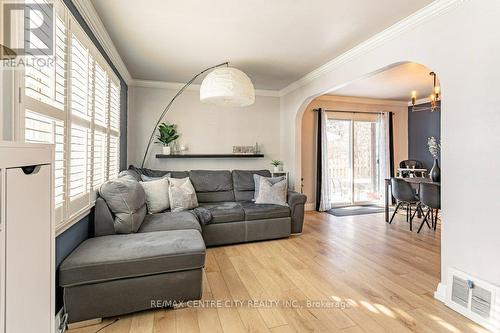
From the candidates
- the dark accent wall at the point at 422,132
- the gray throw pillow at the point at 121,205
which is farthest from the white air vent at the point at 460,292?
the dark accent wall at the point at 422,132

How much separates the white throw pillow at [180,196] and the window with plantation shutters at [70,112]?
34.2 inches

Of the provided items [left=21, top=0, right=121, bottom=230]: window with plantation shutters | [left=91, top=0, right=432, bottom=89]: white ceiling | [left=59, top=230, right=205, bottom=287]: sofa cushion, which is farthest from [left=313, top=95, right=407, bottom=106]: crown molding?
[left=59, top=230, right=205, bottom=287]: sofa cushion

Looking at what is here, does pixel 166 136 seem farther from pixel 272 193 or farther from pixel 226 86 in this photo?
pixel 226 86

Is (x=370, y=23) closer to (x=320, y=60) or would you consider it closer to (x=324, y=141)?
(x=320, y=60)

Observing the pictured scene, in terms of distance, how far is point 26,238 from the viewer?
88 cm

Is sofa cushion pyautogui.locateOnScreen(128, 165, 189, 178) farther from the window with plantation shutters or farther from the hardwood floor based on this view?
the hardwood floor

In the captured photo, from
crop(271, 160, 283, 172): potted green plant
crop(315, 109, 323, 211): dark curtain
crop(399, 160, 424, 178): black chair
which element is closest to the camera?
crop(271, 160, 283, 172): potted green plant

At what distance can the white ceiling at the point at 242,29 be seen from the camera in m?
2.21

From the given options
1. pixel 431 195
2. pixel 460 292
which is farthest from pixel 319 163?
pixel 460 292

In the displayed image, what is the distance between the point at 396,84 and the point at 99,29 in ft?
15.6

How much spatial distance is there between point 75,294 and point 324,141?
496 cm

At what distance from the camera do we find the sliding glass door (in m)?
5.88

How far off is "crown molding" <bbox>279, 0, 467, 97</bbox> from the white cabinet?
115 inches

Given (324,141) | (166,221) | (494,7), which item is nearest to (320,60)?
(494,7)
